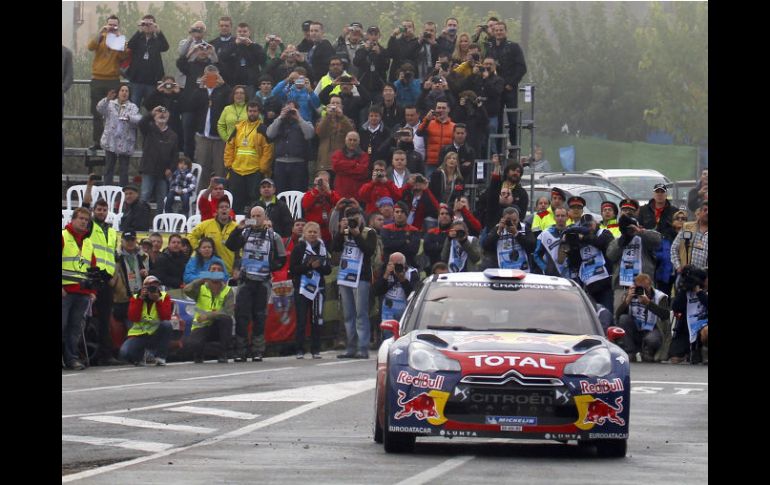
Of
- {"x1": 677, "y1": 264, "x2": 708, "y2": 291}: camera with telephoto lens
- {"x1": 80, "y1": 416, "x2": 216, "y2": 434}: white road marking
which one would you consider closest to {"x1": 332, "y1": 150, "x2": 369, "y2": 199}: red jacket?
{"x1": 677, "y1": 264, "x2": 708, "y2": 291}: camera with telephoto lens

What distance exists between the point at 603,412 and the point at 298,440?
2.64 m

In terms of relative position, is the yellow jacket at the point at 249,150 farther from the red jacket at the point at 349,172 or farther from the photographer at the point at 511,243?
the photographer at the point at 511,243

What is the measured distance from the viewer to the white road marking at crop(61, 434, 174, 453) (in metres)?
13.7

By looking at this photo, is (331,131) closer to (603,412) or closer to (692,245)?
(692,245)

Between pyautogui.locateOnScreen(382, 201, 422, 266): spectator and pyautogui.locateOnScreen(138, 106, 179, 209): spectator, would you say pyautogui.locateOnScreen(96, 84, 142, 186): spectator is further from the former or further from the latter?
pyautogui.locateOnScreen(382, 201, 422, 266): spectator

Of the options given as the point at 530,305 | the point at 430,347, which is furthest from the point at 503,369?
the point at 530,305

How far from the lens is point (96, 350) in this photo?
24031mm

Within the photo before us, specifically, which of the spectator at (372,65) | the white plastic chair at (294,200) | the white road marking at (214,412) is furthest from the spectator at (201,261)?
the white road marking at (214,412)

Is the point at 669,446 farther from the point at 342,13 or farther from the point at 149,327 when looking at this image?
the point at 342,13

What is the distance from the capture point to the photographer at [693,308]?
23875 millimetres

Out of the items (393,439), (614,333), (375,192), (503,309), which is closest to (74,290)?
(375,192)

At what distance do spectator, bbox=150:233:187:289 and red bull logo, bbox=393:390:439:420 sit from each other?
12830 millimetres

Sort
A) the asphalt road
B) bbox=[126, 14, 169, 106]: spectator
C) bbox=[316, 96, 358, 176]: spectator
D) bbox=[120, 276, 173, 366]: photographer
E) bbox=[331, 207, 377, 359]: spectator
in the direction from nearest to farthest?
the asphalt road, bbox=[120, 276, 173, 366]: photographer, bbox=[331, 207, 377, 359]: spectator, bbox=[316, 96, 358, 176]: spectator, bbox=[126, 14, 169, 106]: spectator

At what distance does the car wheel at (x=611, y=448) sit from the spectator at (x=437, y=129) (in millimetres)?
15462
